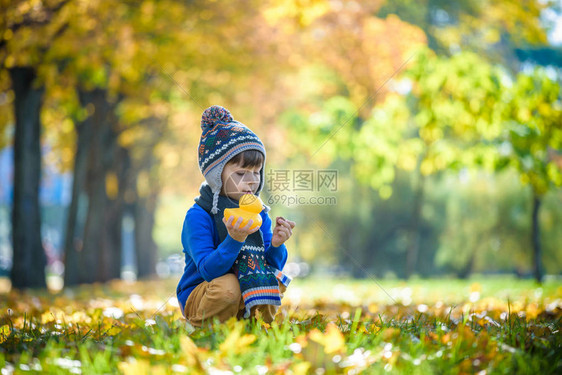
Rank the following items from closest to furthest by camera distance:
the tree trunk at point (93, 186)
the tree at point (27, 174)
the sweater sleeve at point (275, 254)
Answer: the sweater sleeve at point (275, 254) → the tree at point (27, 174) → the tree trunk at point (93, 186)

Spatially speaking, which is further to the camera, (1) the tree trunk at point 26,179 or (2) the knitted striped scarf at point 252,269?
(1) the tree trunk at point 26,179

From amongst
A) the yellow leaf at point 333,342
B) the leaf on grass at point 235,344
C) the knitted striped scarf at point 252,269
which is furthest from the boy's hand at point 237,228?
the yellow leaf at point 333,342

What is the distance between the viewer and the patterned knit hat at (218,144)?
3.44m

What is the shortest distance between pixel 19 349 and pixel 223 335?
0.99m

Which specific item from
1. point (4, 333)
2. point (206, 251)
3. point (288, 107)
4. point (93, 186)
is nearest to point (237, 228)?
point (206, 251)

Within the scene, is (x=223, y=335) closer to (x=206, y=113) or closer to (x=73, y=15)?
(x=206, y=113)

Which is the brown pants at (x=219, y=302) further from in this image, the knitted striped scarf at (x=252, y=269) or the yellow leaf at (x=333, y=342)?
the yellow leaf at (x=333, y=342)

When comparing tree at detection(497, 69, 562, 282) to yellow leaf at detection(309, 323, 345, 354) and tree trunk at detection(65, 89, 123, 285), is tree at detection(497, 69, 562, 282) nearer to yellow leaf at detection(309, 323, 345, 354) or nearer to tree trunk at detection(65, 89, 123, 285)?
tree trunk at detection(65, 89, 123, 285)

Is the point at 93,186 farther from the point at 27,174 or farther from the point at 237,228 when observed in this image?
the point at 237,228

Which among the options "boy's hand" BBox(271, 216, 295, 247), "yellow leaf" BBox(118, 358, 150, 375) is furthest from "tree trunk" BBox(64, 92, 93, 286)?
"yellow leaf" BBox(118, 358, 150, 375)

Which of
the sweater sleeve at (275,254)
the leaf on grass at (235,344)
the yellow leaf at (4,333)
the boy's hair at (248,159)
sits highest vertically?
the boy's hair at (248,159)

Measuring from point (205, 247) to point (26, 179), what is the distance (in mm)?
8635

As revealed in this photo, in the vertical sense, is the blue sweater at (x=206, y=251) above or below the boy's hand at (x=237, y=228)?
below

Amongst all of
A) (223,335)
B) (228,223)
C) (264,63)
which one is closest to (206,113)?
(228,223)
